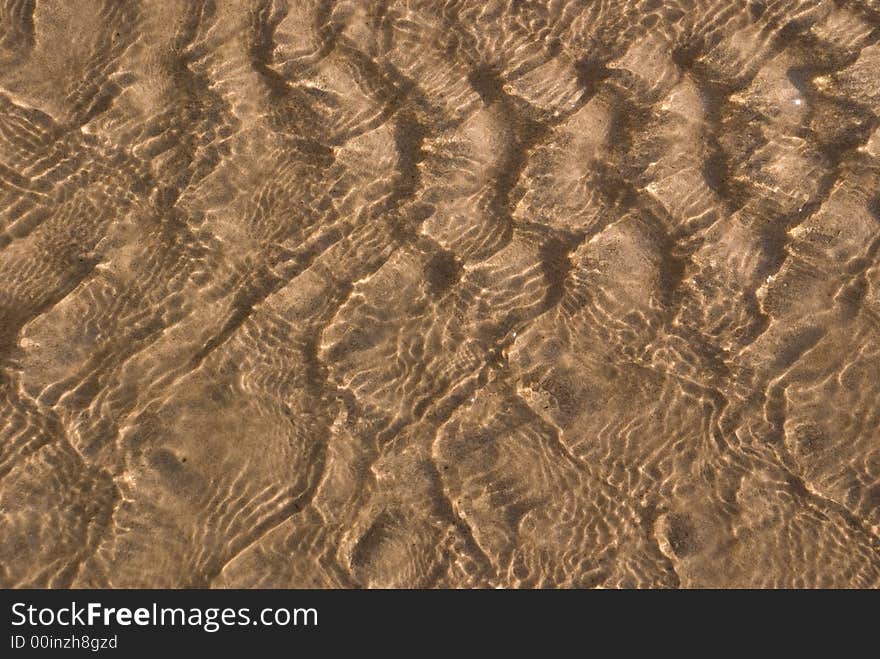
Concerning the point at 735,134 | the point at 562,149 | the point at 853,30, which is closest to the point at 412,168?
the point at 562,149

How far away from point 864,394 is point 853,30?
44.2 inches

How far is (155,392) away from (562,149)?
55.4 inches

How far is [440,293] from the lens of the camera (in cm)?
230

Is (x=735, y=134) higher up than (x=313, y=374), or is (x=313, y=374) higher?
(x=735, y=134)

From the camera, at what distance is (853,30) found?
2.39 metres

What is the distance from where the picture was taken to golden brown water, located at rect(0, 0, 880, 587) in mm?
2227

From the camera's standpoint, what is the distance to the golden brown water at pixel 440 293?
2.23 metres

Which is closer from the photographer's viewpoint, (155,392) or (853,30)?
(155,392)

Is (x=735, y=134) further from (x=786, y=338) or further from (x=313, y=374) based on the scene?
(x=313, y=374)

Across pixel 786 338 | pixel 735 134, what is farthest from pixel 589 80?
pixel 786 338
